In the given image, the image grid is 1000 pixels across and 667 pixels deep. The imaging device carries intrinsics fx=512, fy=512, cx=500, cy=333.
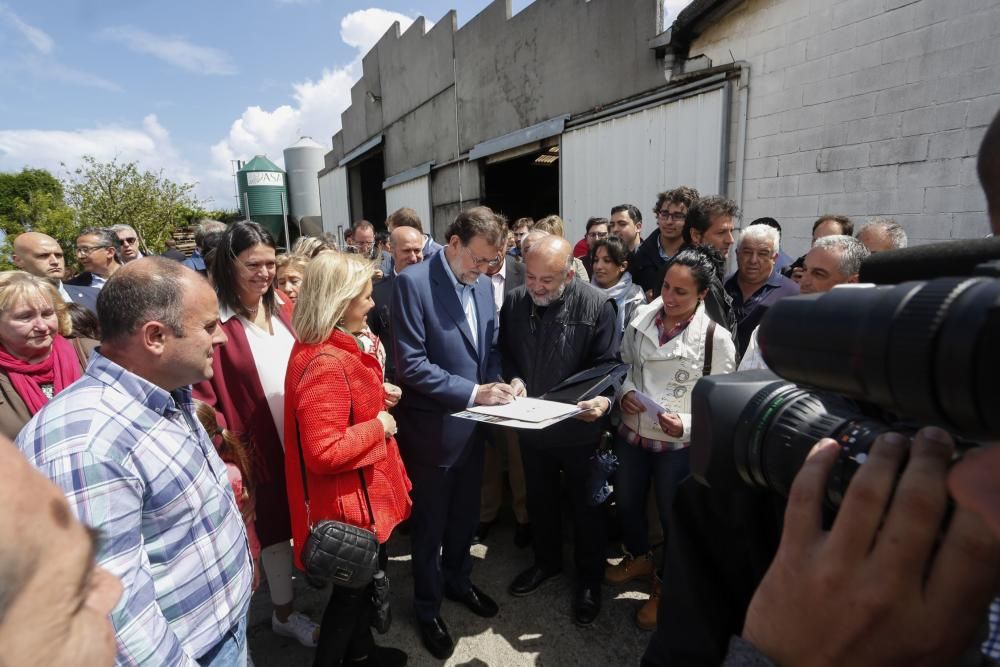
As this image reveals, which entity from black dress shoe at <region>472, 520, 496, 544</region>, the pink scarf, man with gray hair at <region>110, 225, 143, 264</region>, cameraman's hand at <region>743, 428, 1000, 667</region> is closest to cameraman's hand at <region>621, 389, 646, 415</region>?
black dress shoe at <region>472, 520, 496, 544</region>

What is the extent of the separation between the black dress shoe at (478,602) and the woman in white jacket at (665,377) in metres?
0.77

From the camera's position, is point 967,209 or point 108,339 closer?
point 108,339

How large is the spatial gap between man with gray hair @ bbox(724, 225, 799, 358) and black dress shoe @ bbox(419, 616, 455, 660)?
215 centimetres

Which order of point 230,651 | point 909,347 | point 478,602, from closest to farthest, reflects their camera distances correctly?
1. point 909,347
2. point 230,651
3. point 478,602

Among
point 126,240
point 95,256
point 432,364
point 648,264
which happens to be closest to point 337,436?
point 432,364

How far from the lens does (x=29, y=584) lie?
0.62 metres

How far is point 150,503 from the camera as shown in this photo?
121 cm

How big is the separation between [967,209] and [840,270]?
6.32 feet

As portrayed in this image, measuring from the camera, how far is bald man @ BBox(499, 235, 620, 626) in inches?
102

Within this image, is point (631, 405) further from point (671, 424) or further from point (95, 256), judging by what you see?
point (95, 256)

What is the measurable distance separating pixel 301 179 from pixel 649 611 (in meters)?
22.5

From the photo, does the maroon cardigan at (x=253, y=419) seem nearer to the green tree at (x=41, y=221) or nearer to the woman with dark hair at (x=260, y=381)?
the woman with dark hair at (x=260, y=381)

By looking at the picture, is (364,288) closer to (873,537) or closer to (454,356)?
(454,356)

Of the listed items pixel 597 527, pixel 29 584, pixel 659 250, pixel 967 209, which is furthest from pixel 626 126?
pixel 29 584
